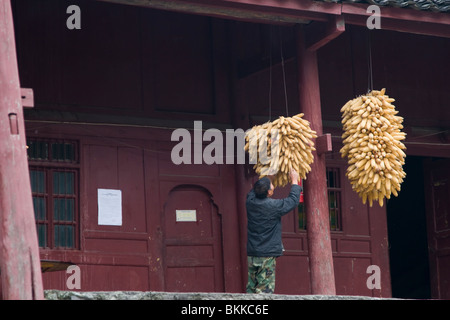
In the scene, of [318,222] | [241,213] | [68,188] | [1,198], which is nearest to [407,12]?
[318,222]

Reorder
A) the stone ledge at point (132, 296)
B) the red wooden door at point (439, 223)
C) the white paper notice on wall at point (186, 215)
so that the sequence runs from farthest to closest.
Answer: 1. the red wooden door at point (439, 223)
2. the white paper notice on wall at point (186, 215)
3. the stone ledge at point (132, 296)

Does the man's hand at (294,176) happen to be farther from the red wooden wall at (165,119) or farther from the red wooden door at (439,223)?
the red wooden door at (439,223)

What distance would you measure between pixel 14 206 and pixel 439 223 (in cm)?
864

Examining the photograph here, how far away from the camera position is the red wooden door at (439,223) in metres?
15.9

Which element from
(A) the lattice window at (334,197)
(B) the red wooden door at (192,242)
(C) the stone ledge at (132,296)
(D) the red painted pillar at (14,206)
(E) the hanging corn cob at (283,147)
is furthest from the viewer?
(A) the lattice window at (334,197)

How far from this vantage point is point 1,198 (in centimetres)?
917

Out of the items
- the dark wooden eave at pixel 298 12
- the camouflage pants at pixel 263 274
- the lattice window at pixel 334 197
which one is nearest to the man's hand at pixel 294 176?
the camouflage pants at pixel 263 274

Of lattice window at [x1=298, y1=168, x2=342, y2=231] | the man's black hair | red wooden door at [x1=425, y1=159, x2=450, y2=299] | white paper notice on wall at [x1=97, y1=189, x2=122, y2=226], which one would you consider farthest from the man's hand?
red wooden door at [x1=425, y1=159, x2=450, y2=299]

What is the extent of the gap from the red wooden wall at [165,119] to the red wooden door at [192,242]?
15mm

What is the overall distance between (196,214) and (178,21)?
2.64 meters

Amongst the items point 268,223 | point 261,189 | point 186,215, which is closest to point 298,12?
point 261,189

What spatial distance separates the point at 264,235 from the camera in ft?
37.5

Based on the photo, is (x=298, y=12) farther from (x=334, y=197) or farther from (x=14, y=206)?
(x=14, y=206)

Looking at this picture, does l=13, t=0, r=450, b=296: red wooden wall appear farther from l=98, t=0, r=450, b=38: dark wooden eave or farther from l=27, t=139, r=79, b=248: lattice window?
l=98, t=0, r=450, b=38: dark wooden eave
